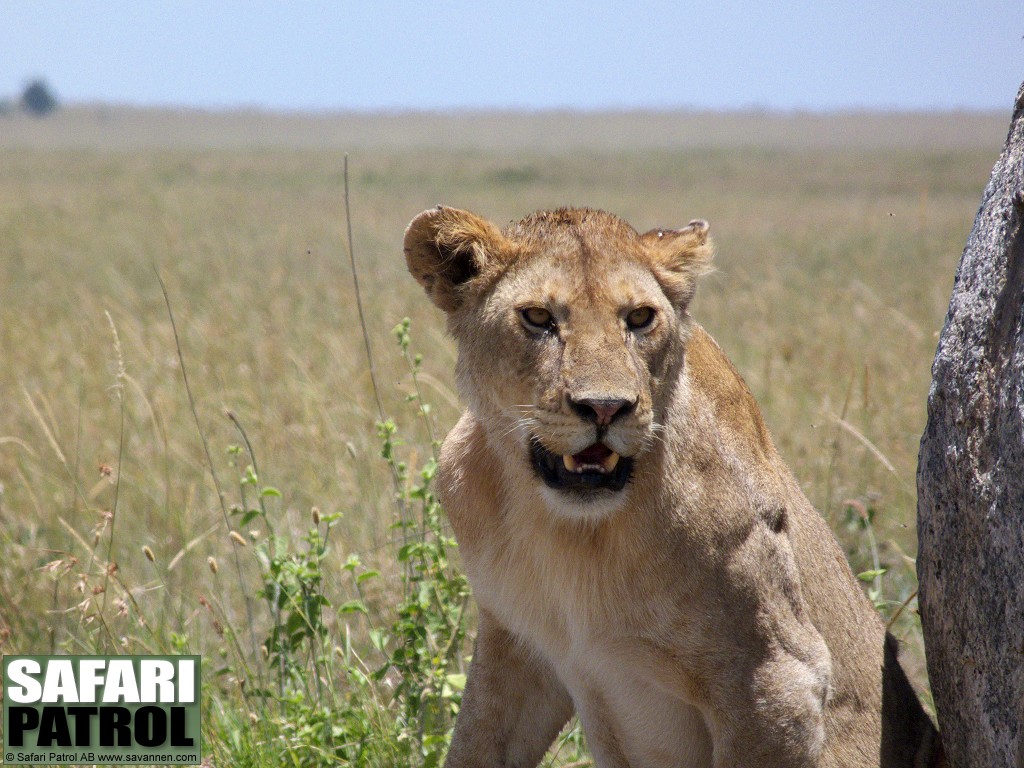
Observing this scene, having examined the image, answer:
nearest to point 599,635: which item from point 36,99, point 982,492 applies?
point 982,492

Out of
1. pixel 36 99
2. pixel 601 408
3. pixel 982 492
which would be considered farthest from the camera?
pixel 36 99

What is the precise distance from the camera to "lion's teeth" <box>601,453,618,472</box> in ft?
8.82

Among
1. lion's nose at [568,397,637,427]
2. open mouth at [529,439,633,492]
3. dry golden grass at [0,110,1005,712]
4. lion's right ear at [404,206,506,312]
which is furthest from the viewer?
dry golden grass at [0,110,1005,712]

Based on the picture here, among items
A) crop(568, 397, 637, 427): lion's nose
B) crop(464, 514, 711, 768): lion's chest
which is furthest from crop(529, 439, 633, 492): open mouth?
crop(464, 514, 711, 768): lion's chest

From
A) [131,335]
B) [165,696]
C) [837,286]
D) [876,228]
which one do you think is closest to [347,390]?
[131,335]

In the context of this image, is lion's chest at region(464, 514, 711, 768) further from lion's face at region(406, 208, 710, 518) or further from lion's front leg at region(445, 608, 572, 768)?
lion's face at region(406, 208, 710, 518)

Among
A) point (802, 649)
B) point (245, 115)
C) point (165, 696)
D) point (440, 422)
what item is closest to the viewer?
point (802, 649)

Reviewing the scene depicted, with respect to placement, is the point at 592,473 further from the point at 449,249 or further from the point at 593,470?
the point at 449,249

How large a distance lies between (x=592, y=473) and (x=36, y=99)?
129203mm

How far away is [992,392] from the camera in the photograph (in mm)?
2639

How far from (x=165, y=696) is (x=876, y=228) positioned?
18828 millimetres

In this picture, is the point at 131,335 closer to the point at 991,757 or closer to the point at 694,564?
the point at 694,564

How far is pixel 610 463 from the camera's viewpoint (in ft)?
8.82

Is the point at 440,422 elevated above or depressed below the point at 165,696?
above
